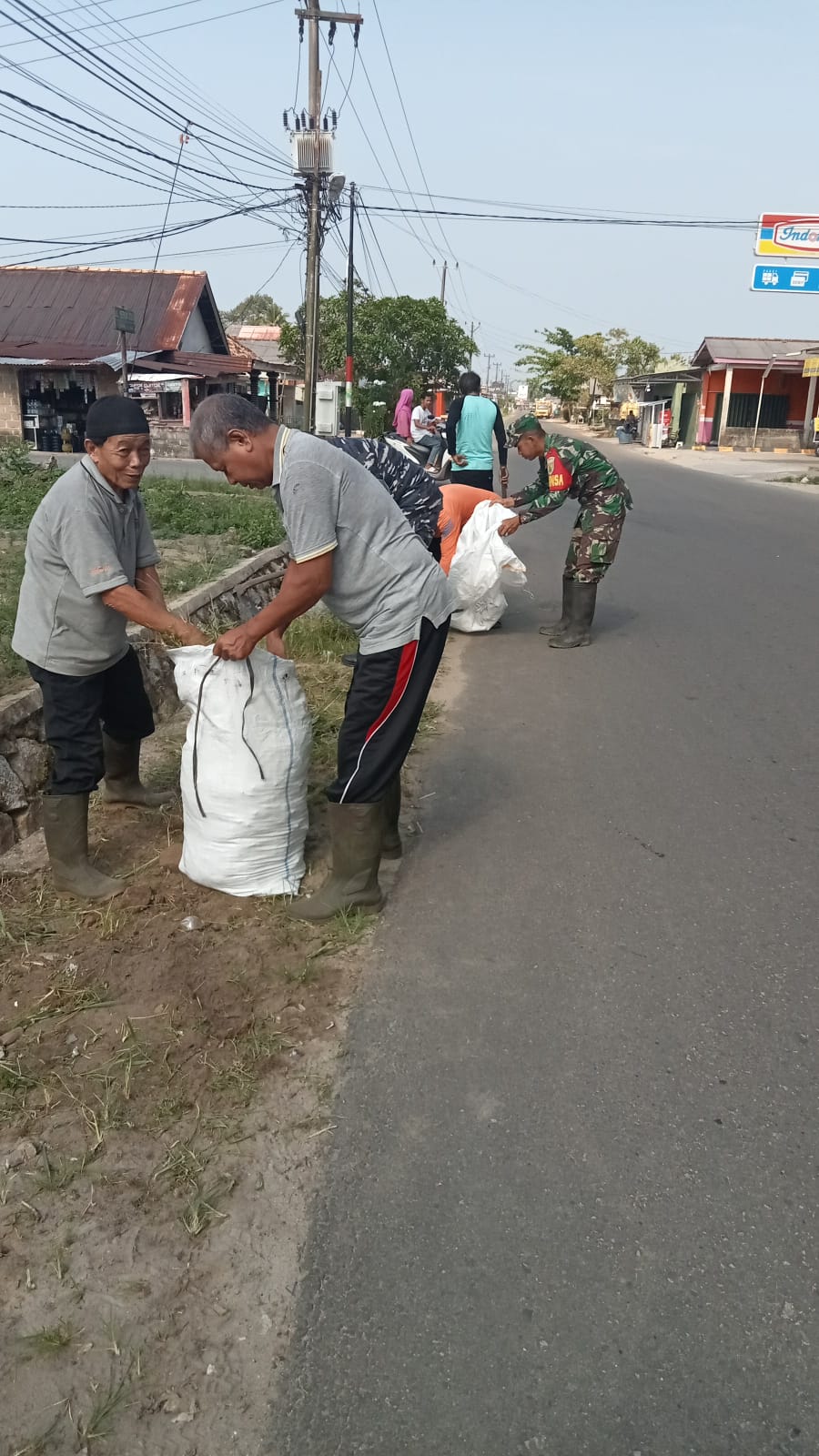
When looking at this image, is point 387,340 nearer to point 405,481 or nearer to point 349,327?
point 349,327

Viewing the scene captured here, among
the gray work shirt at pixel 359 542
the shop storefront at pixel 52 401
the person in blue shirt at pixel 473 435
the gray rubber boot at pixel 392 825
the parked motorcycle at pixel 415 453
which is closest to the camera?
the gray work shirt at pixel 359 542

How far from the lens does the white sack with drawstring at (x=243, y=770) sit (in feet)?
11.1

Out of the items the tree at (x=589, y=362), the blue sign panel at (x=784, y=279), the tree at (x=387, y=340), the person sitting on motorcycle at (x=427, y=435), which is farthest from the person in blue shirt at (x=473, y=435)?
the tree at (x=589, y=362)

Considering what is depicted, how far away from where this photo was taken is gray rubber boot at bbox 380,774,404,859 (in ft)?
12.7

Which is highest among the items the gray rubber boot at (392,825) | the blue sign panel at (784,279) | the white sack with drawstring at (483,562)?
the blue sign panel at (784,279)

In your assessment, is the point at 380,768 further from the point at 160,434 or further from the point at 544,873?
the point at 160,434

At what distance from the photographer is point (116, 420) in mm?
3281

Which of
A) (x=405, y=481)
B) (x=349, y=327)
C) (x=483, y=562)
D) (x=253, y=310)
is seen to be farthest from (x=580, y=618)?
(x=253, y=310)

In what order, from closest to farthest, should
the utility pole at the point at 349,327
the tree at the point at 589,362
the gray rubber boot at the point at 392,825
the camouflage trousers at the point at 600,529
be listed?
the gray rubber boot at the point at 392,825 → the camouflage trousers at the point at 600,529 → the utility pole at the point at 349,327 → the tree at the point at 589,362

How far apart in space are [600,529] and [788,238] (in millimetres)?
31565

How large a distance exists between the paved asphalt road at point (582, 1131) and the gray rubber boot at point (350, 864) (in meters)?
0.16

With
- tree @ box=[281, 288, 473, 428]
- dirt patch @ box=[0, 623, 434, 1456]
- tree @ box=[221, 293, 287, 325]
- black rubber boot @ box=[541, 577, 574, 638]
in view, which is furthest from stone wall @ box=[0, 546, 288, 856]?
tree @ box=[221, 293, 287, 325]

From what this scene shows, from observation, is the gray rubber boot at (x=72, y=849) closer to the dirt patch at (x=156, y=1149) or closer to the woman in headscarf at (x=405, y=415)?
the dirt patch at (x=156, y=1149)

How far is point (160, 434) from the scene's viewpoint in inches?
974
